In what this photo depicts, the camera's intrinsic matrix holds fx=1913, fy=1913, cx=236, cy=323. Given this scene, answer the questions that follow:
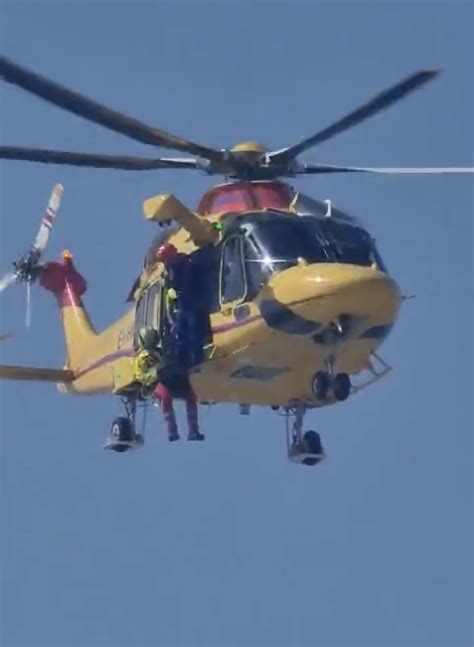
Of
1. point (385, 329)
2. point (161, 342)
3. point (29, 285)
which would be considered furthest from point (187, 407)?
point (29, 285)

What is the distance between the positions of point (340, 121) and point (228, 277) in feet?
9.57

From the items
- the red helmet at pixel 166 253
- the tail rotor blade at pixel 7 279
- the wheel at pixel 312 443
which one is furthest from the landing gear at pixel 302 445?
the tail rotor blade at pixel 7 279

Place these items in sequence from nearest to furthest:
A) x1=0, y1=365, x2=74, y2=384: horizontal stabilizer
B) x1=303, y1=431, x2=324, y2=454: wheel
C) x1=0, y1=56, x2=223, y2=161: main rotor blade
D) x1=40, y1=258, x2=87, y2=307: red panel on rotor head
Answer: x1=0, y1=56, x2=223, y2=161: main rotor blade → x1=303, y1=431, x2=324, y2=454: wheel → x1=0, y1=365, x2=74, y2=384: horizontal stabilizer → x1=40, y1=258, x2=87, y2=307: red panel on rotor head

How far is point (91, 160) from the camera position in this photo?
3002 cm

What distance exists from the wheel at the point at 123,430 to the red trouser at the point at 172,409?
139 cm

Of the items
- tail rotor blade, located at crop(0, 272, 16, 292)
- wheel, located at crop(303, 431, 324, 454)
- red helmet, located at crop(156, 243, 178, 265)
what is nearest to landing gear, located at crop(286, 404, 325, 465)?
wheel, located at crop(303, 431, 324, 454)

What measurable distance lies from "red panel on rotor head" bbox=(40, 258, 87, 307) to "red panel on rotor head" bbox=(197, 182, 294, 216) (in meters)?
6.22

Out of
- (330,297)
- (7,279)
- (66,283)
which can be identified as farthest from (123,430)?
(66,283)

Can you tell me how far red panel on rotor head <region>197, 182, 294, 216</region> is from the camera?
97.5 feet

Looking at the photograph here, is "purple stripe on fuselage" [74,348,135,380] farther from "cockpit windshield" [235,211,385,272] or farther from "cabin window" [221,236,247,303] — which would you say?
"cockpit windshield" [235,211,385,272]

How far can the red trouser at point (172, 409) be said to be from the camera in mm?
29328

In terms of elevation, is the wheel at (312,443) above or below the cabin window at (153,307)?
below

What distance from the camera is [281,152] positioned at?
30.1m

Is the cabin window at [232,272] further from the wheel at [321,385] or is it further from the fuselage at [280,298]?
the wheel at [321,385]
